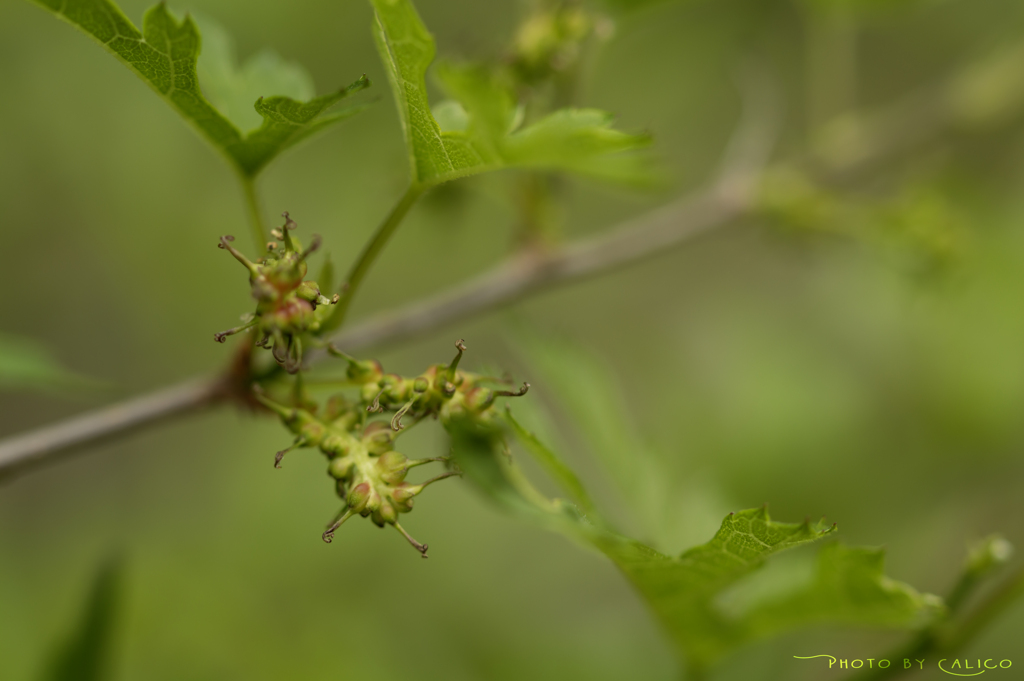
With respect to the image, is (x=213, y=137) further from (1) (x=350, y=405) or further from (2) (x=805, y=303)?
(2) (x=805, y=303)

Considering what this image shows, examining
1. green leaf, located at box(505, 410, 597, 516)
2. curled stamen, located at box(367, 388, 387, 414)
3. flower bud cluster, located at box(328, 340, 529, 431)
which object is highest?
flower bud cluster, located at box(328, 340, 529, 431)

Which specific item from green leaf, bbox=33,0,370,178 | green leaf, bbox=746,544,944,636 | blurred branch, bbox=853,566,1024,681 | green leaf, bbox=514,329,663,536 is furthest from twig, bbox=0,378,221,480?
blurred branch, bbox=853,566,1024,681

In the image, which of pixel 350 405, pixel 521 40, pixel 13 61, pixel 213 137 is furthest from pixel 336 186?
pixel 350 405

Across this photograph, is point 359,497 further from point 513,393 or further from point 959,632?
point 959,632

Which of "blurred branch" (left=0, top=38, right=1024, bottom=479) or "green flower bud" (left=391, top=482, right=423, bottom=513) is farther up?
"blurred branch" (left=0, top=38, right=1024, bottom=479)

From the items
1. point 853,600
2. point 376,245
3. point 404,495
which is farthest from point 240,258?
point 853,600

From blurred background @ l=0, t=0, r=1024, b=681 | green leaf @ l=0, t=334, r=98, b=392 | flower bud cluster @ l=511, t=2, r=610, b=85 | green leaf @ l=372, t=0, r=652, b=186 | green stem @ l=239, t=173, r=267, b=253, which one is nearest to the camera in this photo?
green leaf @ l=372, t=0, r=652, b=186

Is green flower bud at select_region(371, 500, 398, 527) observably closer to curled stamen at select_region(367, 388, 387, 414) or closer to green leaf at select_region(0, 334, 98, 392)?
curled stamen at select_region(367, 388, 387, 414)
